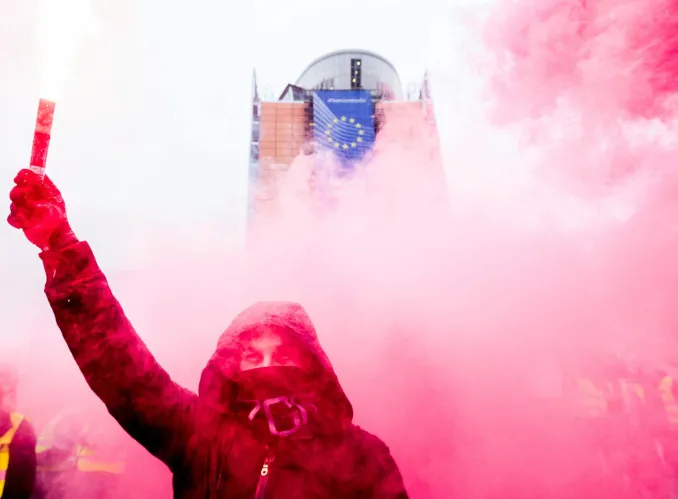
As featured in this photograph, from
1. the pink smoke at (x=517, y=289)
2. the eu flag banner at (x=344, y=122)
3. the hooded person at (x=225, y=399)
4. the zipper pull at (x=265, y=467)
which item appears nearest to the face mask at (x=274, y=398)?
the hooded person at (x=225, y=399)

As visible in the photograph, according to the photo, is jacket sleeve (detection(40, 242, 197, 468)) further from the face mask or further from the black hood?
the face mask

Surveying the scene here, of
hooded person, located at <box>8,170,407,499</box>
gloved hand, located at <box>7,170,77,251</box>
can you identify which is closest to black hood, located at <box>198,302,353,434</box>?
hooded person, located at <box>8,170,407,499</box>

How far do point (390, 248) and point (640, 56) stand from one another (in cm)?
335

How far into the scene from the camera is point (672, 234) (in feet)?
11.4

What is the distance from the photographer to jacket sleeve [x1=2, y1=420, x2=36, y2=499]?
3635 mm

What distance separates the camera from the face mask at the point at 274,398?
6.32 feet

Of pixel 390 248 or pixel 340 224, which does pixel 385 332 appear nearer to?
pixel 390 248

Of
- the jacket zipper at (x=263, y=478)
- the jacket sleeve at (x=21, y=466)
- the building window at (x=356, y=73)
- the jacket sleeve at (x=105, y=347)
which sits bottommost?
the jacket sleeve at (x=21, y=466)

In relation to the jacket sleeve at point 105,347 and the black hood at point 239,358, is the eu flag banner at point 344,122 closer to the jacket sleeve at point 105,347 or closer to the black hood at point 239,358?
the black hood at point 239,358

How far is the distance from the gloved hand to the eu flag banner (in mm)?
10791

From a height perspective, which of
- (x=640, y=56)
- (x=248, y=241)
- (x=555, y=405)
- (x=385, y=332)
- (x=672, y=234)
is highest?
A: (x=640, y=56)

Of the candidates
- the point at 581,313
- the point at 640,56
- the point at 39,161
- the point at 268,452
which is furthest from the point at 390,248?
the point at 39,161

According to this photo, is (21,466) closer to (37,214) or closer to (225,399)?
(225,399)

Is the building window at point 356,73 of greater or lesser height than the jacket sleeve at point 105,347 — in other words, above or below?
above
